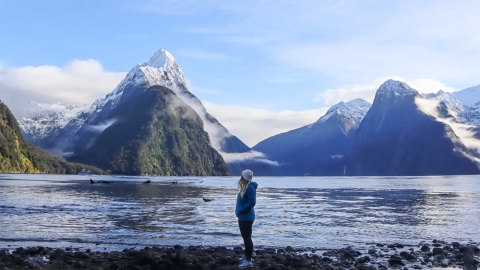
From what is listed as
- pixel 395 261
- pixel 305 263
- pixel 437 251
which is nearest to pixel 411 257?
pixel 395 261

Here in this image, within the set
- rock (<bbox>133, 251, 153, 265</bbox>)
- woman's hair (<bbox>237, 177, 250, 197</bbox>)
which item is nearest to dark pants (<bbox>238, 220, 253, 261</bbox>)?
woman's hair (<bbox>237, 177, 250, 197</bbox>)

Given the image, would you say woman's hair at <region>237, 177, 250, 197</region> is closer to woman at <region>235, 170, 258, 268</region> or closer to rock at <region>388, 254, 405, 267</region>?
woman at <region>235, 170, 258, 268</region>

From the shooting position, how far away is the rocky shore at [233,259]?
18.1m

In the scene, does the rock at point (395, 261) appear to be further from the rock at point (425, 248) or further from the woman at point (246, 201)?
the woman at point (246, 201)

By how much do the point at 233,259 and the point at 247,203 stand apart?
A: 3.06 metres

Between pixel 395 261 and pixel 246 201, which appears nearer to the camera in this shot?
pixel 246 201

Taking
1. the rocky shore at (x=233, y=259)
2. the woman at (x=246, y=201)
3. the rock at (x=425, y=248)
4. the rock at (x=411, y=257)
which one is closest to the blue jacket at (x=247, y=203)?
the woman at (x=246, y=201)

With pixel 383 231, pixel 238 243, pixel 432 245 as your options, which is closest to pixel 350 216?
pixel 383 231

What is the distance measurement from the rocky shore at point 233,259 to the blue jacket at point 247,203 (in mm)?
1964

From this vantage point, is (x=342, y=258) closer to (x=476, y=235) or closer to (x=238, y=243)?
(x=238, y=243)

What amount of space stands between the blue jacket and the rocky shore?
1.96 meters

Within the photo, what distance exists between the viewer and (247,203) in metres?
17.8

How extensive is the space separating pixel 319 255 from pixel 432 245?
24.6 feet

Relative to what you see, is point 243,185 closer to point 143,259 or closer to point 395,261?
point 143,259
